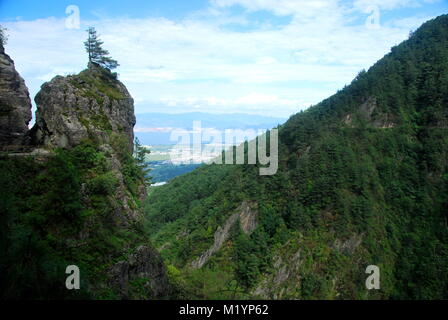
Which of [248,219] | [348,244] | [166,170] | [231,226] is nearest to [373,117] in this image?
[348,244]

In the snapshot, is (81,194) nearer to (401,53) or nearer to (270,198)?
(270,198)

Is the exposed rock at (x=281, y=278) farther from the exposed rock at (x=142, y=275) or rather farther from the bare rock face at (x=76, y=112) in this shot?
the bare rock face at (x=76, y=112)

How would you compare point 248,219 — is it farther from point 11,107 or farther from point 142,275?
point 11,107

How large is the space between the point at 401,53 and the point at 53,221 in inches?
3006

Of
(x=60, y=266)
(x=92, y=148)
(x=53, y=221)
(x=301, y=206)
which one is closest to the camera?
(x=60, y=266)

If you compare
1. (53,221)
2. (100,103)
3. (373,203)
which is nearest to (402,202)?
(373,203)

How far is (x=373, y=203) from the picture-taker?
45.6 m

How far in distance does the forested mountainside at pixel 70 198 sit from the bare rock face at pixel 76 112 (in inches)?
2.5

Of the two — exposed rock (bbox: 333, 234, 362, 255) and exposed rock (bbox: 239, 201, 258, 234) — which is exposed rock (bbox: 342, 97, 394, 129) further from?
exposed rock (bbox: 239, 201, 258, 234)

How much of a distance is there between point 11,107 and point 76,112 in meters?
4.31

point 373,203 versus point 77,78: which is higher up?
point 77,78

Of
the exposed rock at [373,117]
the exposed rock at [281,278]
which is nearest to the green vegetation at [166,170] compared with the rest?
the exposed rock at [373,117]

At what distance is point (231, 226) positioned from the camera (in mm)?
44594
